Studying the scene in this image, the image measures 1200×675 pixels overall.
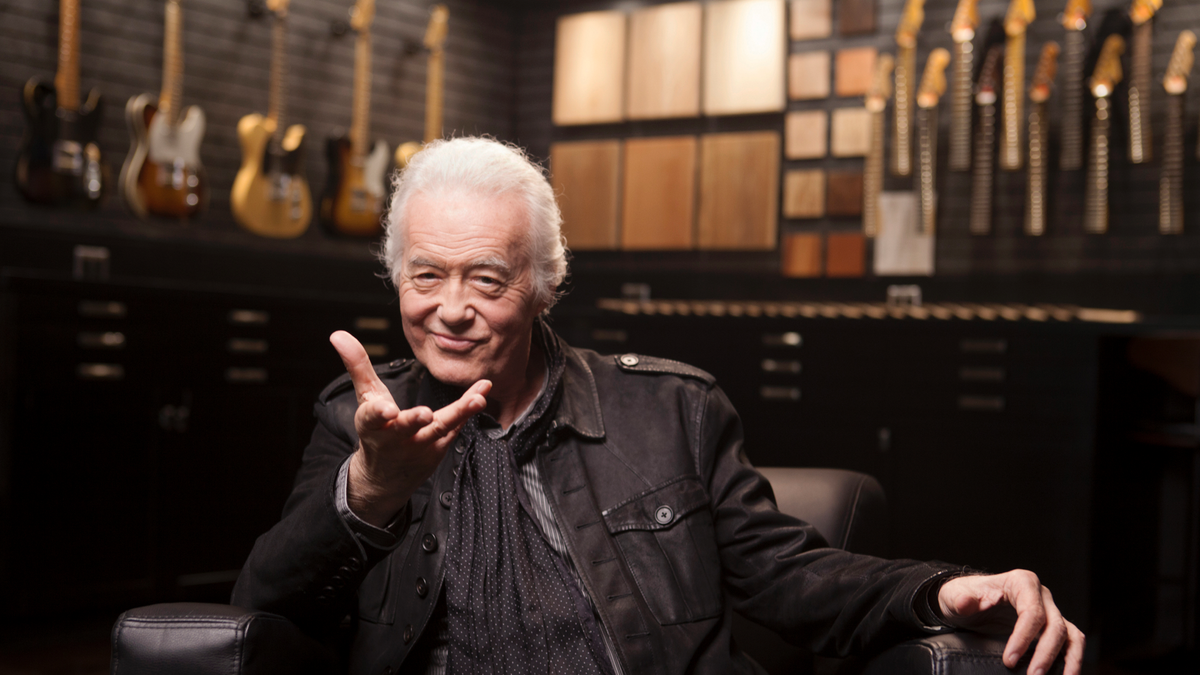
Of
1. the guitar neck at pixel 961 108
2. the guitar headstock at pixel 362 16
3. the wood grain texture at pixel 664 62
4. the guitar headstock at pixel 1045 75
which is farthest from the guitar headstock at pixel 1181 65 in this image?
the guitar headstock at pixel 362 16

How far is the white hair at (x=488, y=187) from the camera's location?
1.50 m

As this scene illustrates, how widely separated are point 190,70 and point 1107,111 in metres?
4.19

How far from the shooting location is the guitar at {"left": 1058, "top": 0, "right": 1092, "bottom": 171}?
459 cm

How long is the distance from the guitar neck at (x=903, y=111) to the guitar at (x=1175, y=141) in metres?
1.09

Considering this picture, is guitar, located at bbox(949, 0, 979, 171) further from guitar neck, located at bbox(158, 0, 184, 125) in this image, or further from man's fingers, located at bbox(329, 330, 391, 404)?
man's fingers, located at bbox(329, 330, 391, 404)

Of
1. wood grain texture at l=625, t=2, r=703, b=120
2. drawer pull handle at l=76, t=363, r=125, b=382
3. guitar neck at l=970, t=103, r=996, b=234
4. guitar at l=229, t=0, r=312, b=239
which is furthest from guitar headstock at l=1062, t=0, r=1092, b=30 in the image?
drawer pull handle at l=76, t=363, r=125, b=382

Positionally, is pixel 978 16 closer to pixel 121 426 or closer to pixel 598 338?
pixel 598 338

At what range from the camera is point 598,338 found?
5047mm

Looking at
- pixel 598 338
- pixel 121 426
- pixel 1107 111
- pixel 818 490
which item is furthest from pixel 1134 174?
pixel 121 426

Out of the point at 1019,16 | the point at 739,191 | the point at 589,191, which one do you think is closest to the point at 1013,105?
the point at 1019,16

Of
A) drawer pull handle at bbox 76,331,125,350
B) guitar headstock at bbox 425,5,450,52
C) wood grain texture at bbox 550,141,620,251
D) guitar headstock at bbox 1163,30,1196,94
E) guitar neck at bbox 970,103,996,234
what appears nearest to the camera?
drawer pull handle at bbox 76,331,125,350

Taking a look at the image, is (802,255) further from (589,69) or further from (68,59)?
(68,59)

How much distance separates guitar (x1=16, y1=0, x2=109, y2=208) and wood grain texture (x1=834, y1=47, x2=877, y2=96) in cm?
350

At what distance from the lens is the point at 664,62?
5.86 metres
